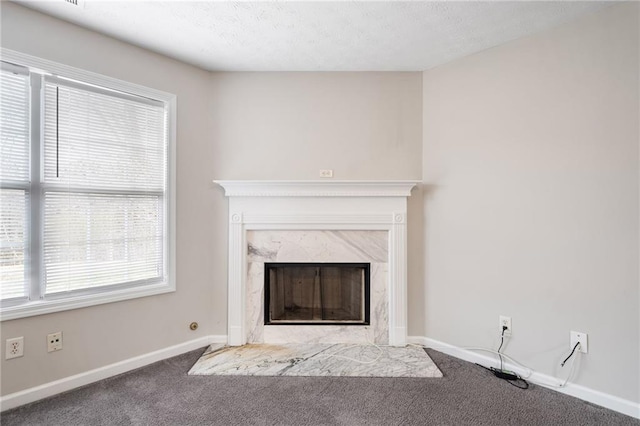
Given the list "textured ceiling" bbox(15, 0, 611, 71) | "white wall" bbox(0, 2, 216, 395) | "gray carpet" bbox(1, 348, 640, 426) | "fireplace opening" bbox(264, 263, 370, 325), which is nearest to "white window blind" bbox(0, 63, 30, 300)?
"white wall" bbox(0, 2, 216, 395)

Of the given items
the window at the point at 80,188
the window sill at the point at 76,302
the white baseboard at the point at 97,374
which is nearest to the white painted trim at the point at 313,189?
the window at the point at 80,188

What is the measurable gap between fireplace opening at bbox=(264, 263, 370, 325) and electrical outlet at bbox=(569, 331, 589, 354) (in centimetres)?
140

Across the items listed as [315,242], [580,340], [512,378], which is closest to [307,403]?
[315,242]

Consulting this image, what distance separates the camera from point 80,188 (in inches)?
76.2

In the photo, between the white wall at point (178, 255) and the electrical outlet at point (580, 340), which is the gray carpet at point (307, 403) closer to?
the white wall at point (178, 255)

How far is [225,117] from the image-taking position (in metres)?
2.51

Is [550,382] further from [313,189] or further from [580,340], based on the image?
[313,189]

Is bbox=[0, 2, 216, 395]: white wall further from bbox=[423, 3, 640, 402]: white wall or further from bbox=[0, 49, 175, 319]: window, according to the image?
bbox=[423, 3, 640, 402]: white wall

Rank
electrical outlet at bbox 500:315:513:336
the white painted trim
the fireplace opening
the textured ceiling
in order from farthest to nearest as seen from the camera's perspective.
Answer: the fireplace opening
the white painted trim
electrical outlet at bbox 500:315:513:336
the textured ceiling

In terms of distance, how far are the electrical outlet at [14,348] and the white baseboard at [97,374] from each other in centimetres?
23

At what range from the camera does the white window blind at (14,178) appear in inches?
66.4

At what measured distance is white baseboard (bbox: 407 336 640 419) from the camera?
1.66 metres

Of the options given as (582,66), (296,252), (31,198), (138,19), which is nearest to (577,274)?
(582,66)

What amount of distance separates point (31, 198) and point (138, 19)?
1324 millimetres
